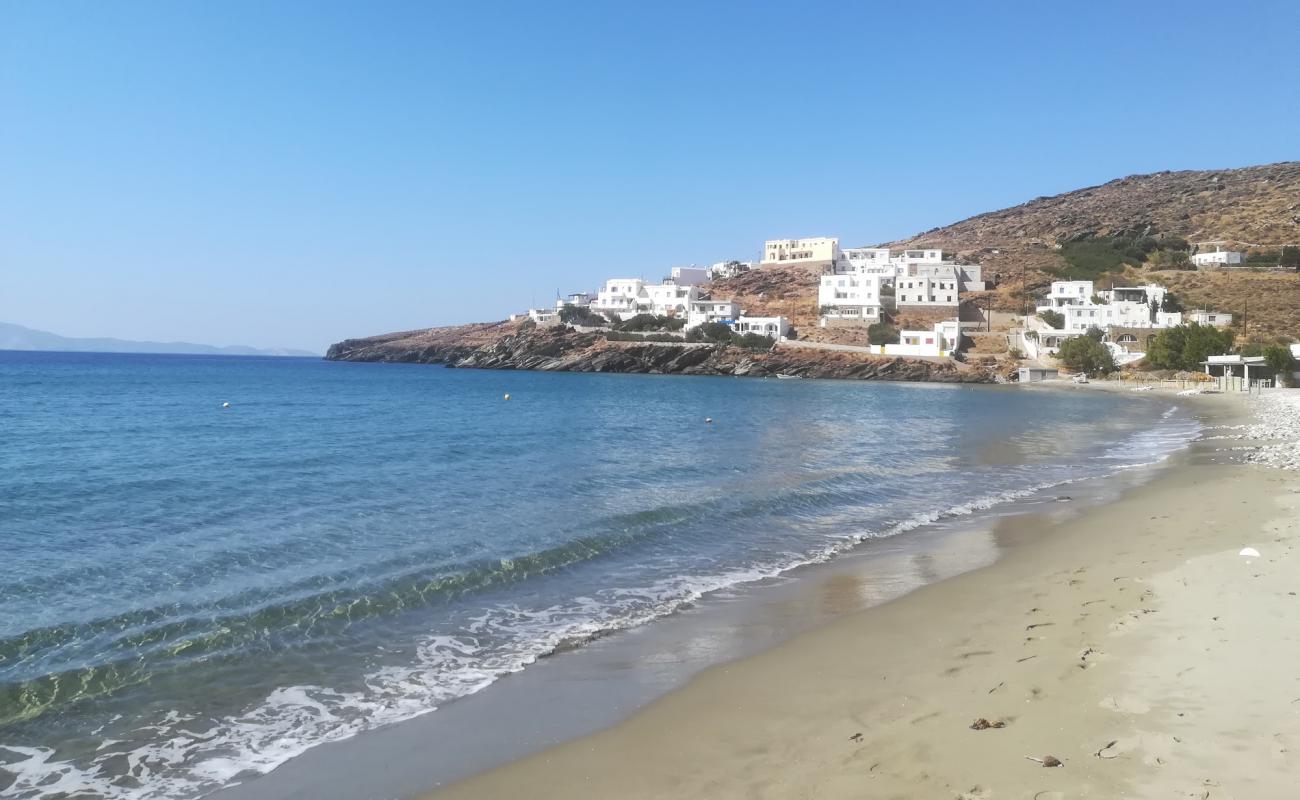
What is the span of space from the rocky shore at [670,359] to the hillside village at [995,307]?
275mm

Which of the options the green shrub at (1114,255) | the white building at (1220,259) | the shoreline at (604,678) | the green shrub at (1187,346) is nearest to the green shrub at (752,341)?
the green shrub at (1187,346)

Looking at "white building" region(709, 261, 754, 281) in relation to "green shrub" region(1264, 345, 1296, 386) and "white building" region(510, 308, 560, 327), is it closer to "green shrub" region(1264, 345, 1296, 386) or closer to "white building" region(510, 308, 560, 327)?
"white building" region(510, 308, 560, 327)

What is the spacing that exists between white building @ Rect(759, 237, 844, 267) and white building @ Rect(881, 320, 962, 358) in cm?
4632

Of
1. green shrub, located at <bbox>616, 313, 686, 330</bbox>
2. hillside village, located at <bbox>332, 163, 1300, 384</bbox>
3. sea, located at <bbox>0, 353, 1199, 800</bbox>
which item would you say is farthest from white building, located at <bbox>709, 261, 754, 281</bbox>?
sea, located at <bbox>0, 353, 1199, 800</bbox>

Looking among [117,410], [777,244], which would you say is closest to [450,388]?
[117,410]

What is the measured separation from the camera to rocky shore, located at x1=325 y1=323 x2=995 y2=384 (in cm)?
8742

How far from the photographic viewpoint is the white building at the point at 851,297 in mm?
108000

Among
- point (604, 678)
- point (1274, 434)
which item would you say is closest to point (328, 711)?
point (604, 678)

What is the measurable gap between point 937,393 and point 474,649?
62.2 m

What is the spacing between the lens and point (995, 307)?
359ft

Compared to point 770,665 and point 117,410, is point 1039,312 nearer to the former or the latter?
point 117,410

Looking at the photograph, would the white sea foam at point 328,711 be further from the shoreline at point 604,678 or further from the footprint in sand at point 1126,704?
the footprint in sand at point 1126,704

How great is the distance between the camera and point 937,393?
6569 centimetres

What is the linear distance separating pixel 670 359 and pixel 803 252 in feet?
182
